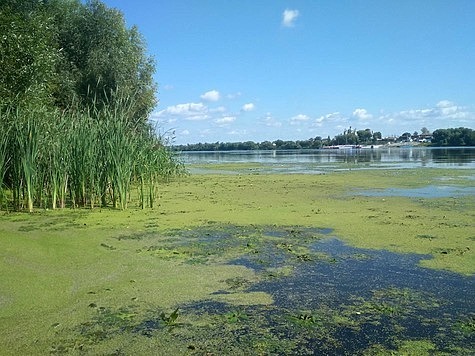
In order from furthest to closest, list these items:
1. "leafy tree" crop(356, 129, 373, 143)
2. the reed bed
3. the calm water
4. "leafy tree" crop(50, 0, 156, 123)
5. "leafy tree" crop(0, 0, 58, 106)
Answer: "leafy tree" crop(356, 129, 373, 143)
the calm water
"leafy tree" crop(50, 0, 156, 123)
"leafy tree" crop(0, 0, 58, 106)
the reed bed

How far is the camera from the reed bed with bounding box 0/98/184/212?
7527 mm

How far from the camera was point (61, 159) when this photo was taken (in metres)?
7.91

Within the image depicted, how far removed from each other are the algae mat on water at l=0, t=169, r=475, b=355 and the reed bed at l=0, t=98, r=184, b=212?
0.61 metres

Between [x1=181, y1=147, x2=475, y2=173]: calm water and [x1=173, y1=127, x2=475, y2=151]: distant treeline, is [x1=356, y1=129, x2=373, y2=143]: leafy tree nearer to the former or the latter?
[x1=173, y1=127, x2=475, y2=151]: distant treeline

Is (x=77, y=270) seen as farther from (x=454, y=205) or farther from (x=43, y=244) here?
(x=454, y=205)

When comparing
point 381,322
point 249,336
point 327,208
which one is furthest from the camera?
point 327,208

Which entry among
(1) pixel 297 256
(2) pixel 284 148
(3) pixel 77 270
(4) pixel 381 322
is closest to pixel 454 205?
(1) pixel 297 256

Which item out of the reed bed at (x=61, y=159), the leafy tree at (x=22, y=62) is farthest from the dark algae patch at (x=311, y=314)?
the leafy tree at (x=22, y=62)

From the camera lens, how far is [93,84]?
53.2 ft

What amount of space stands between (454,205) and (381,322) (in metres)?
6.42

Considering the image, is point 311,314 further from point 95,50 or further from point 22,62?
point 95,50

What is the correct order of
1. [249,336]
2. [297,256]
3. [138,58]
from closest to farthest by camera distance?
[249,336] < [297,256] < [138,58]

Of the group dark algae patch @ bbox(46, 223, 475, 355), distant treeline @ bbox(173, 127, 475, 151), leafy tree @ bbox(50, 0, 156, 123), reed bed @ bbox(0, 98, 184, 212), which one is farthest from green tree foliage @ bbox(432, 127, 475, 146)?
dark algae patch @ bbox(46, 223, 475, 355)

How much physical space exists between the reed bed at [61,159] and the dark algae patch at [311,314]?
353 centimetres
